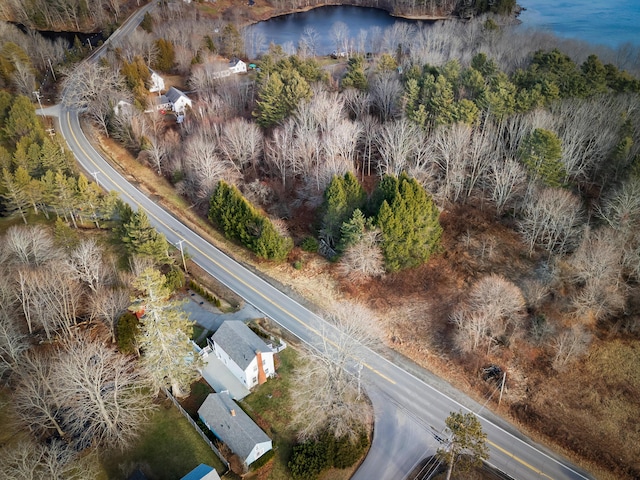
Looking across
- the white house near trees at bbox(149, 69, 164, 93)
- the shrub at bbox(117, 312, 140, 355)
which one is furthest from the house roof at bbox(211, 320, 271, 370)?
the white house near trees at bbox(149, 69, 164, 93)

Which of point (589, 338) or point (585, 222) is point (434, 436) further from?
point (585, 222)

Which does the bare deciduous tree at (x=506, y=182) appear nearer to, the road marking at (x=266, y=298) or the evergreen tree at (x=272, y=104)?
the road marking at (x=266, y=298)

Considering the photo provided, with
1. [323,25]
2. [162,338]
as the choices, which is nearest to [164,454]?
[162,338]

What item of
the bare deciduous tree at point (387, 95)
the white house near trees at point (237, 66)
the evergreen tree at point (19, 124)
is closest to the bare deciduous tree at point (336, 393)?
the bare deciduous tree at point (387, 95)

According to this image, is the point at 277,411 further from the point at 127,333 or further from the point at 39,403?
the point at 39,403

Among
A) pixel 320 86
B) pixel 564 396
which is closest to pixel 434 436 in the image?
pixel 564 396
